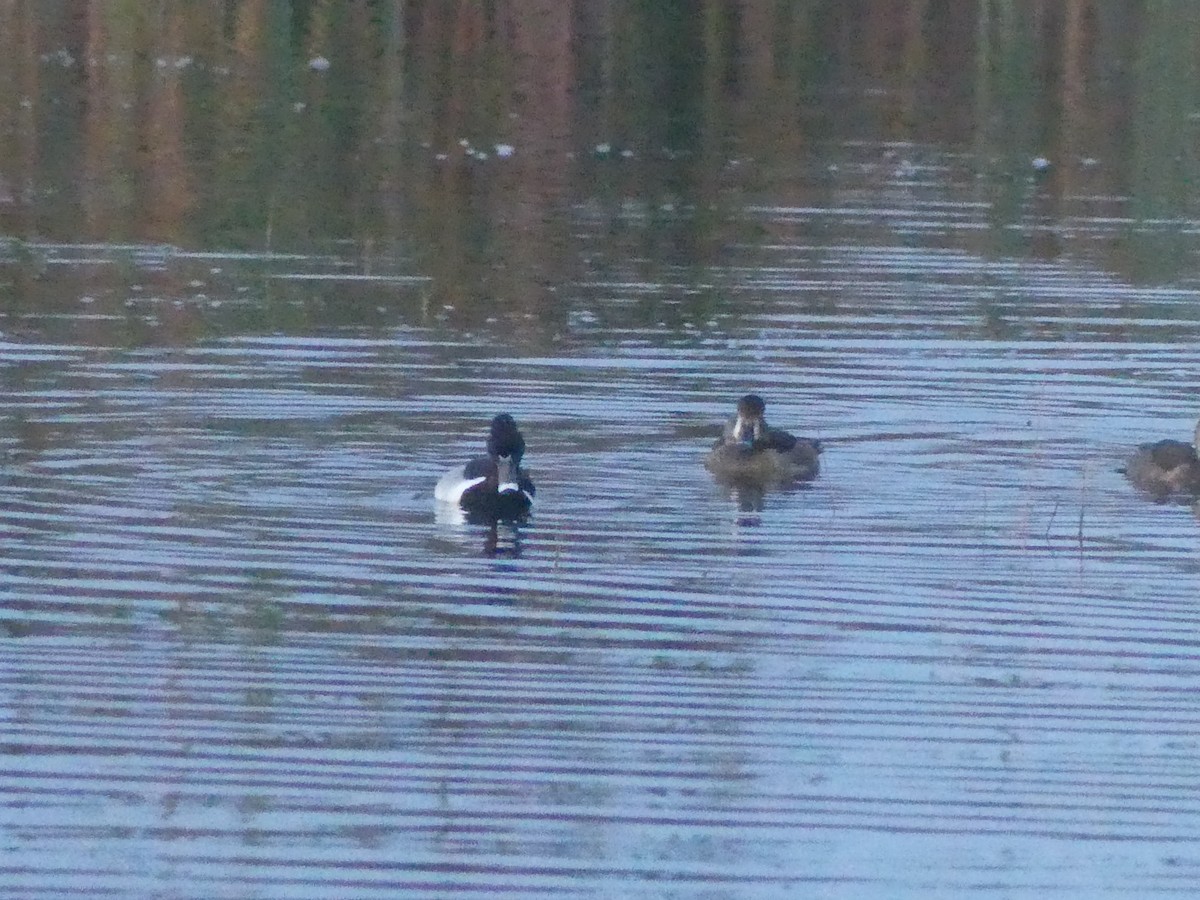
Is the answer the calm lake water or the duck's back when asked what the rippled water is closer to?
the calm lake water

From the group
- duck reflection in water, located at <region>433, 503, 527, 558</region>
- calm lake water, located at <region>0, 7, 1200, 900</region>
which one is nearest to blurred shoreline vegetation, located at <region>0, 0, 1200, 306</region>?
calm lake water, located at <region>0, 7, 1200, 900</region>

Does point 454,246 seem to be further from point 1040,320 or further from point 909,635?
point 909,635

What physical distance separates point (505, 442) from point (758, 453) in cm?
145

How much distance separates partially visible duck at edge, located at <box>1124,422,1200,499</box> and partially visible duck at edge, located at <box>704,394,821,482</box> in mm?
1579

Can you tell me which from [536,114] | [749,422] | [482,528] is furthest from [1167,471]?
[536,114]

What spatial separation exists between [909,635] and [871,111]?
24556 mm

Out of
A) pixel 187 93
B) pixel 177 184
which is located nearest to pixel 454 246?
pixel 177 184

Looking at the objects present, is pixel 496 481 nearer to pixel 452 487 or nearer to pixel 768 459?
pixel 452 487

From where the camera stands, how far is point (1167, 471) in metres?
14.2

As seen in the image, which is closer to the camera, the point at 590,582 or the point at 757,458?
the point at 590,582

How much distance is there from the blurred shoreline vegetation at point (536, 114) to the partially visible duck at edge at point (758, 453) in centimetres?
583

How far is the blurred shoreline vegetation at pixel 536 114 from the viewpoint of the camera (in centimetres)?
2417

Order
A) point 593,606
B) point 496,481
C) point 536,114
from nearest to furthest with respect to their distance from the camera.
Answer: point 593,606
point 496,481
point 536,114

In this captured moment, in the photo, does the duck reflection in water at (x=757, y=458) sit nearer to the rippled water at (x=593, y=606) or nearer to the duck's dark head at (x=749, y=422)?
the duck's dark head at (x=749, y=422)
